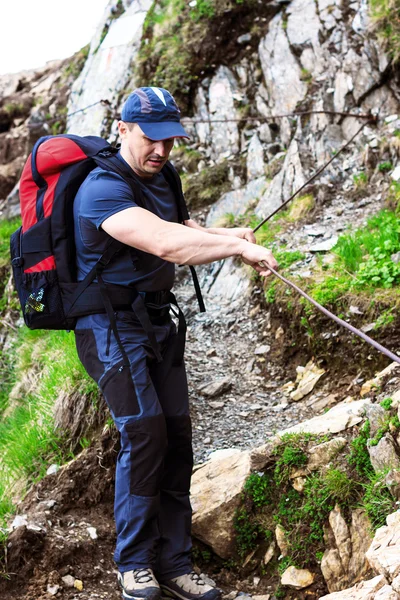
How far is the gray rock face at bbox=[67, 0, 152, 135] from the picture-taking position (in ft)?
39.0

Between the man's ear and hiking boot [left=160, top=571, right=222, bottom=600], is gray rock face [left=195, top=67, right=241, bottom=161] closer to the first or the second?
the man's ear

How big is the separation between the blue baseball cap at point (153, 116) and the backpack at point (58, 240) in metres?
0.27

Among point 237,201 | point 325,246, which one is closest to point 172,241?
point 325,246

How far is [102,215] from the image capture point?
3412mm

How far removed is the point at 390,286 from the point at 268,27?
612 centimetres

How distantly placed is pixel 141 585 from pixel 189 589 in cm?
36

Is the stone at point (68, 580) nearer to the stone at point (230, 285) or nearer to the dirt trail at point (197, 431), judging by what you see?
the dirt trail at point (197, 431)

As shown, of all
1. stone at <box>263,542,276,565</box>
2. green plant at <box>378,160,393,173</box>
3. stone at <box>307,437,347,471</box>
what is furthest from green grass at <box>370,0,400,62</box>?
stone at <box>263,542,276,565</box>

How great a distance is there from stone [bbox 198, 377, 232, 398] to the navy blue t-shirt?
94.4 inches

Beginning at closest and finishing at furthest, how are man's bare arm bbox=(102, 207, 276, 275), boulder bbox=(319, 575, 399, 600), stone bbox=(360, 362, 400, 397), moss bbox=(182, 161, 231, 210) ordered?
boulder bbox=(319, 575, 399, 600) → man's bare arm bbox=(102, 207, 276, 275) → stone bbox=(360, 362, 400, 397) → moss bbox=(182, 161, 231, 210)

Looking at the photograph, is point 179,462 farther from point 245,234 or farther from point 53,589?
point 245,234

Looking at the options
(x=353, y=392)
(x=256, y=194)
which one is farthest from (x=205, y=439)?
(x=256, y=194)

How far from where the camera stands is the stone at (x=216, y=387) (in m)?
6.11

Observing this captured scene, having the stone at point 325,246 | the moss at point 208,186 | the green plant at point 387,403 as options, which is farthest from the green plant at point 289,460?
the moss at point 208,186
